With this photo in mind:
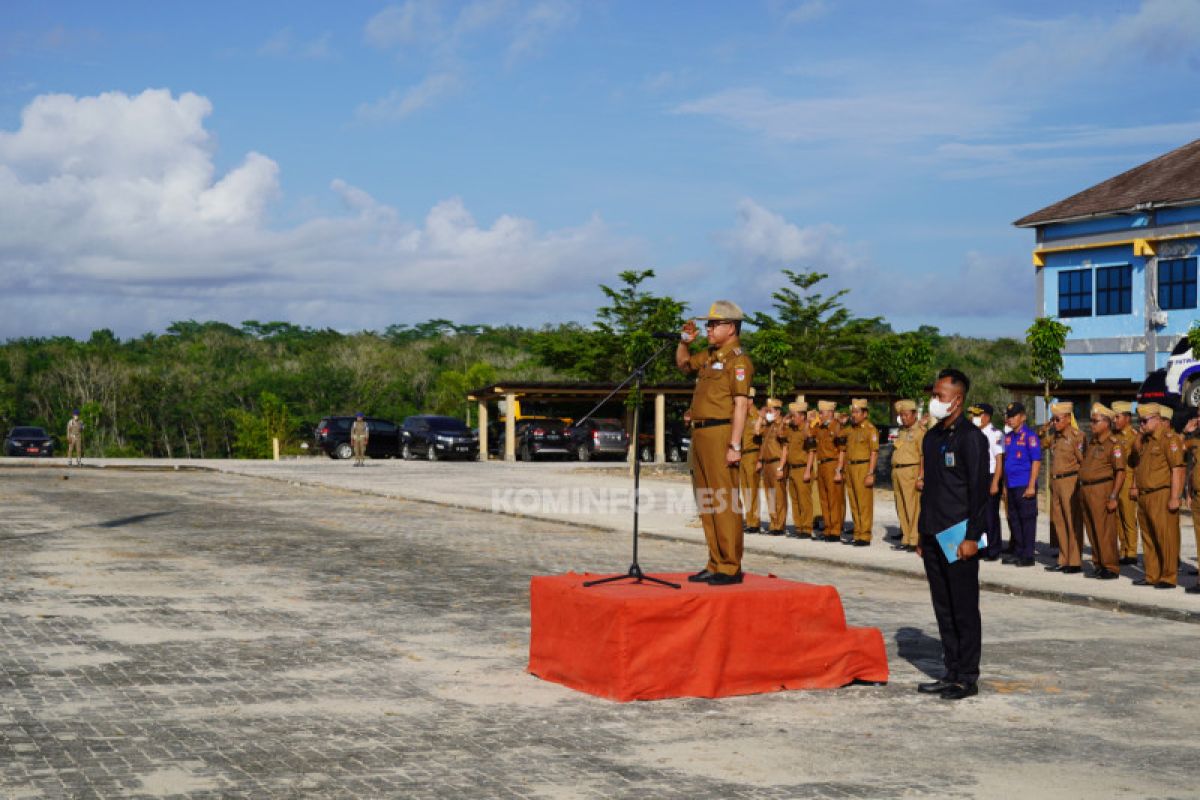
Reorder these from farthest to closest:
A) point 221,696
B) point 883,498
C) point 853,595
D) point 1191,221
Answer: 1. point 1191,221
2. point 883,498
3. point 853,595
4. point 221,696

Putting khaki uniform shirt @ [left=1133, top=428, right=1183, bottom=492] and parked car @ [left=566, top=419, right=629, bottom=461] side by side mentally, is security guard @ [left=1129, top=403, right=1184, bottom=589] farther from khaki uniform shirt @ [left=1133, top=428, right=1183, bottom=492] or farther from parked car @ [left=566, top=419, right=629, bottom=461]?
parked car @ [left=566, top=419, right=629, bottom=461]

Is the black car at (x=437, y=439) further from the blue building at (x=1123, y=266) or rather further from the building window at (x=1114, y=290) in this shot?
the building window at (x=1114, y=290)

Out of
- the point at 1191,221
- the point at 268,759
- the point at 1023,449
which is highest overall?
the point at 1191,221

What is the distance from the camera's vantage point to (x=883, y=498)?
29672 millimetres

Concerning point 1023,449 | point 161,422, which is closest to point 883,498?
point 1023,449

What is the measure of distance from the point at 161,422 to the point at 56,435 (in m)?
7.20

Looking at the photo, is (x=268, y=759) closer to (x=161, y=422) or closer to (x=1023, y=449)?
(x=1023, y=449)

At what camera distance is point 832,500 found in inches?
787

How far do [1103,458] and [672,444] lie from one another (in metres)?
42.0

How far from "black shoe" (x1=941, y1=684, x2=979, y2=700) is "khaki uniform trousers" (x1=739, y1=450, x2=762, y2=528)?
9.76 m

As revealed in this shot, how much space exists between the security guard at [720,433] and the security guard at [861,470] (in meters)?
9.74

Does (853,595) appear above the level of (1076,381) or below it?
below

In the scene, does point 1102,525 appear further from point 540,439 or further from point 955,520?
point 540,439

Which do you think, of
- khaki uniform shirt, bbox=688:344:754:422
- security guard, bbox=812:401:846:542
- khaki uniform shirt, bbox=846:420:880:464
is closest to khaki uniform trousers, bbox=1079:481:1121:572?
khaki uniform shirt, bbox=846:420:880:464
